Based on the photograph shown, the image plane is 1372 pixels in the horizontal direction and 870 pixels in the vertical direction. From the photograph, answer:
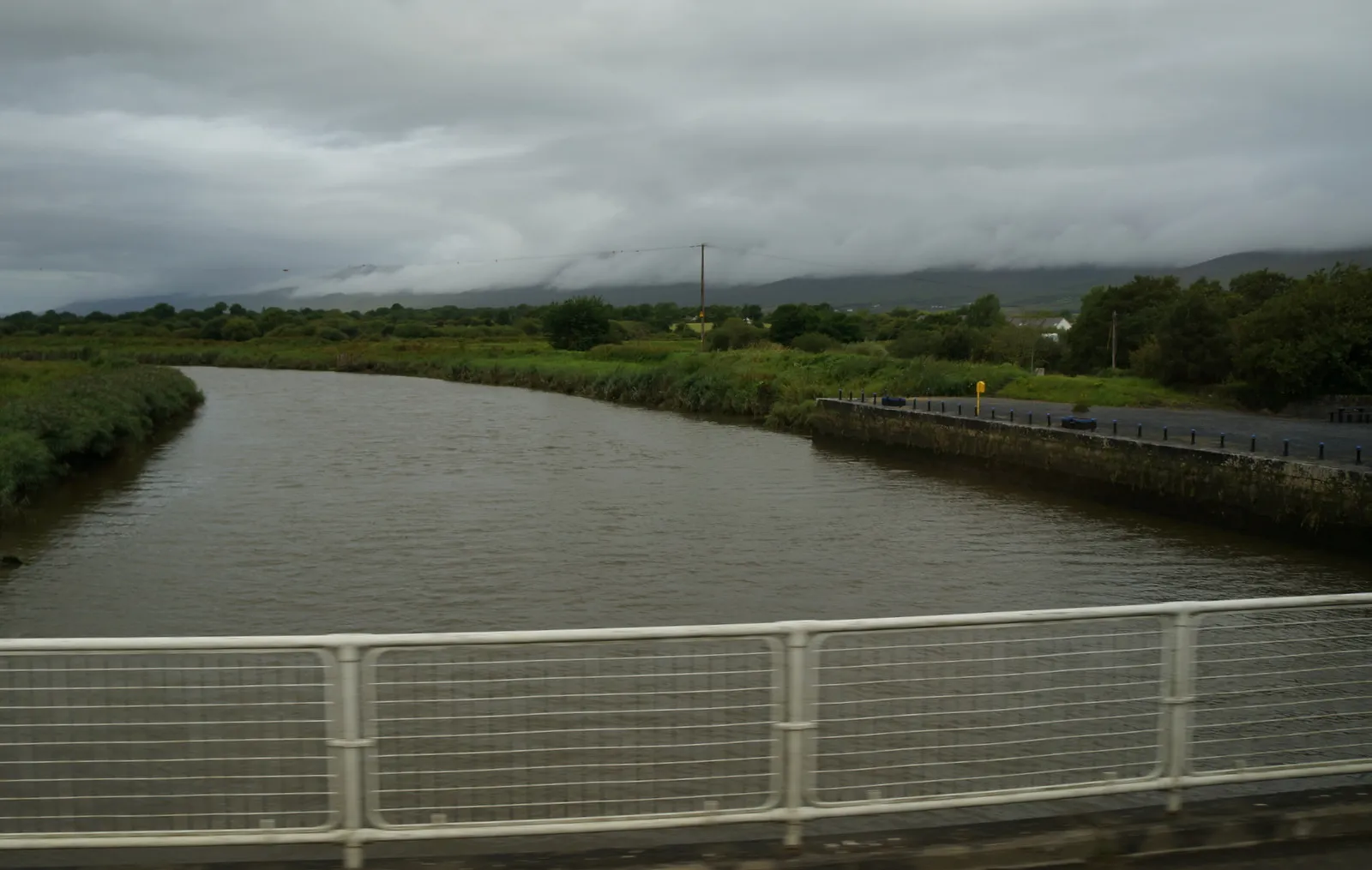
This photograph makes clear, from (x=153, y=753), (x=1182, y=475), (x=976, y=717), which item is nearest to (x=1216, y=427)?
(x=1182, y=475)

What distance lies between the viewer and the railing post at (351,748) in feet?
13.4

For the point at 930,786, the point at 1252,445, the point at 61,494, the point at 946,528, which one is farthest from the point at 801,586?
the point at 61,494

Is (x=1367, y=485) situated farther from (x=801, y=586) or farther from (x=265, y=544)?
(x=265, y=544)

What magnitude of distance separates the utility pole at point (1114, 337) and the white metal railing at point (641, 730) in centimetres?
4580

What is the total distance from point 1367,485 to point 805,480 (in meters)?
11.9

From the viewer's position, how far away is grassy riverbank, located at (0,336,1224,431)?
134ft

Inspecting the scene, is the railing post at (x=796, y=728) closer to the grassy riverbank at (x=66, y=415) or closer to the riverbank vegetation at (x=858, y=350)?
the grassy riverbank at (x=66, y=415)

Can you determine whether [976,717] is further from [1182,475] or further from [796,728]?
[1182,475]

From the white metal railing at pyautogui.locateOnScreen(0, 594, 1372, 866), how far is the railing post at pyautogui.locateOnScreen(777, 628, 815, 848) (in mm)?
10

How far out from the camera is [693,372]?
50688 mm

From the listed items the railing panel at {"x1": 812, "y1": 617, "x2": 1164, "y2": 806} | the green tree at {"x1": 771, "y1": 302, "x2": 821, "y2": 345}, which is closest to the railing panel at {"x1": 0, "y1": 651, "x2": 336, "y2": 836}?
the railing panel at {"x1": 812, "y1": 617, "x2": 1164, "y2": 806}

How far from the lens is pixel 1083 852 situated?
14.1 ft

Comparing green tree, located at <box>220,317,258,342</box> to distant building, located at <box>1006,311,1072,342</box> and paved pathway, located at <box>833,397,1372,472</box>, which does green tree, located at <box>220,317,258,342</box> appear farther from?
paved pathway, located at <box>833,397,1372,472</box>

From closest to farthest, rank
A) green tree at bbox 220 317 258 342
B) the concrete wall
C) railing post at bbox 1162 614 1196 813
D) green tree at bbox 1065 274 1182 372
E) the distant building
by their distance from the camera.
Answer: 1. railing post at bbox 1162 614 1196 813
2. the concrete wall
3. green tree at bbox 1065 274 1182 372
4. the distant building
5. green tree at bbox 220 317 258 342
